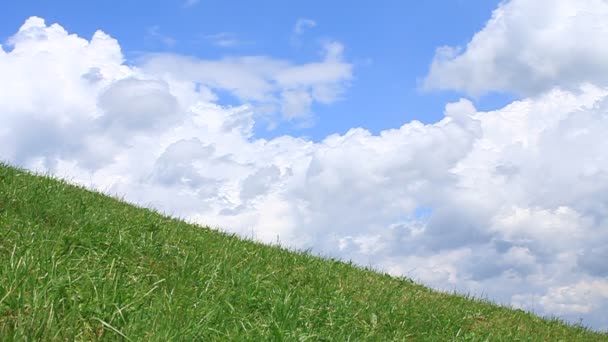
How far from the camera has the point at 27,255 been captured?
810 centimetres

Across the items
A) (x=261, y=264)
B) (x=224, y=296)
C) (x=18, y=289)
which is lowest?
(x=18, y=289)

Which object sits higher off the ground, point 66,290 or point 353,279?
point 353,279

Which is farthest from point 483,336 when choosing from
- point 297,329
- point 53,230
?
point 53,230

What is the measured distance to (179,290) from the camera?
372 inches

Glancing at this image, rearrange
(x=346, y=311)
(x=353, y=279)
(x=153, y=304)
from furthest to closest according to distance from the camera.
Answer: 1. (x=353, y=279)
2. (x=346, y=311)
3. (x=153, y=304)

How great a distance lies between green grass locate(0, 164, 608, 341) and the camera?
22.6 ft

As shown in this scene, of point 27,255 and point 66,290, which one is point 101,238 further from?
point 66,290

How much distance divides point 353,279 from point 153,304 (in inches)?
286

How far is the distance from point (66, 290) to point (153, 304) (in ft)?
3.43

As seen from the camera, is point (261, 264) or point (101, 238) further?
point (261, 264)

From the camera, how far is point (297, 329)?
324 inches

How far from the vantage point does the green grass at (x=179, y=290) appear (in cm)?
688

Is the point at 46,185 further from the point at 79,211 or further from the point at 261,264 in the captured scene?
the point at 261,264

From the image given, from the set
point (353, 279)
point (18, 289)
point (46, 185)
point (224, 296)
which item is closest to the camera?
point (18, 289)
